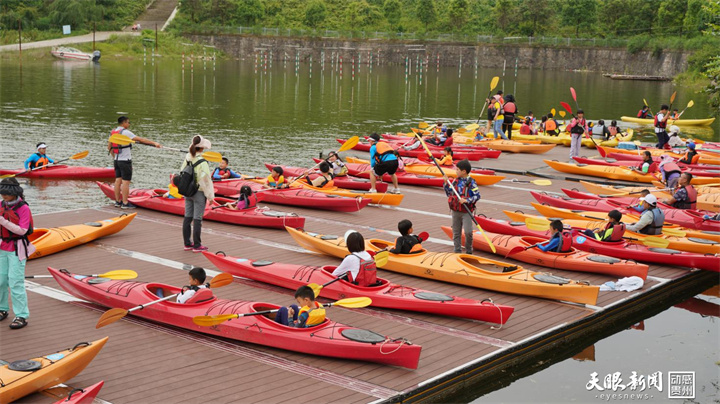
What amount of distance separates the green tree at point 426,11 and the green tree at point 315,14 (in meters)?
10.6

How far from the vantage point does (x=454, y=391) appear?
7918mm

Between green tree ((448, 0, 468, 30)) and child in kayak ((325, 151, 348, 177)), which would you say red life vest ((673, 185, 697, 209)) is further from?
green tree ((448, 0, 468, 30))

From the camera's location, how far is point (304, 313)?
8.05m

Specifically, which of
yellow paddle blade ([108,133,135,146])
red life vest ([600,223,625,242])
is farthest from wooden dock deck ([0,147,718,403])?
yellow paddle blade ([108,133,135,146])

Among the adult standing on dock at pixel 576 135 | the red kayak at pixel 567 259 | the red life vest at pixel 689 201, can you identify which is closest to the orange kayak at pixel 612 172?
the adult standing on dock at pixel 576 135

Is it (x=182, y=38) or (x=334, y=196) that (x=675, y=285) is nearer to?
(x=334, y=196)

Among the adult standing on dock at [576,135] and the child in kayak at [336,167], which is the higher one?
the adult standing on dock at [576,135]

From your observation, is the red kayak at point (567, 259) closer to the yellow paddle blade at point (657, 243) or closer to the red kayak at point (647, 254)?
the red kayak at point (647, 254)

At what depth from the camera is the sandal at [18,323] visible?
8.30 metres

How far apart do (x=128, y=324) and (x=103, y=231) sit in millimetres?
3996

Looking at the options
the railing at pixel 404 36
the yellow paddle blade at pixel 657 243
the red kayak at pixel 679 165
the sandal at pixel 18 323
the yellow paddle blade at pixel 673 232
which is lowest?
the sandal at pixel 18 323

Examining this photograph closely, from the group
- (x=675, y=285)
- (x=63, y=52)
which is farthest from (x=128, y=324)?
(x=63, y=52)

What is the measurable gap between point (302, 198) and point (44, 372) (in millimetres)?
8946

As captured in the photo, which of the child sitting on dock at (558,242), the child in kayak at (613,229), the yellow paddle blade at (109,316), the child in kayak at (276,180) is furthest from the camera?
the child in kayak at (276,180)
